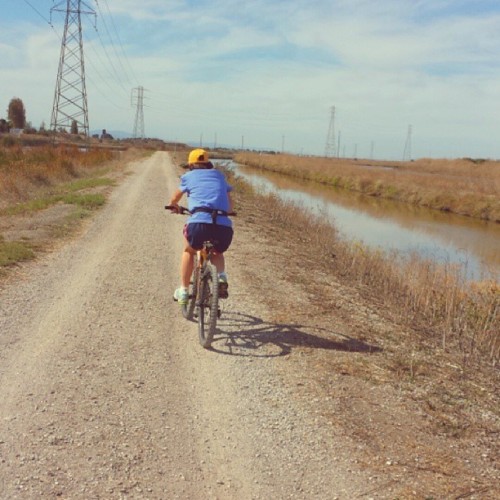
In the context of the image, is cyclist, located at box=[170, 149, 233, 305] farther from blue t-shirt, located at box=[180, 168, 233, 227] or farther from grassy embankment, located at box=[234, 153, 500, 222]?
grassy embankment, located at box=[234, 153, 500, 222]

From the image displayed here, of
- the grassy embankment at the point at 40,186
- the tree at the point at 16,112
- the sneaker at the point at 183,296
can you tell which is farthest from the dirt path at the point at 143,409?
the tree at the point at 16,112

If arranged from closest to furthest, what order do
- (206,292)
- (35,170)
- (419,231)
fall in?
(206,292) → (35,170) → (419,231)

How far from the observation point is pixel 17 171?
18641 mm

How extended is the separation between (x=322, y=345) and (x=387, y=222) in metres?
18.2

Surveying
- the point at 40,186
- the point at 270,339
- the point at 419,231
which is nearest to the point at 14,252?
the point at 270,339

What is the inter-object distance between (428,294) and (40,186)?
16099mm

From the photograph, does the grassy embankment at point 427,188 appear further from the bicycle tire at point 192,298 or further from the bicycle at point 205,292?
the bicycle at point 205,292

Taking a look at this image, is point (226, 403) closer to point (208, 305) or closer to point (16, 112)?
point (208, 305)

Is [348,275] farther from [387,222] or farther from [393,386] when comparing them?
[387,222]

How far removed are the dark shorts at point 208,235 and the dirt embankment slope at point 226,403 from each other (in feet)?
3.40

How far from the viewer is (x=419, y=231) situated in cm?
2072

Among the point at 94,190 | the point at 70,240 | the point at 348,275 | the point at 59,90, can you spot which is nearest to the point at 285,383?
the point at 348,275

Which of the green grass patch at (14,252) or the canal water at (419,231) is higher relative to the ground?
the green grass patch at (14,252)

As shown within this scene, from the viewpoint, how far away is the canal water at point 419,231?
14805mm
